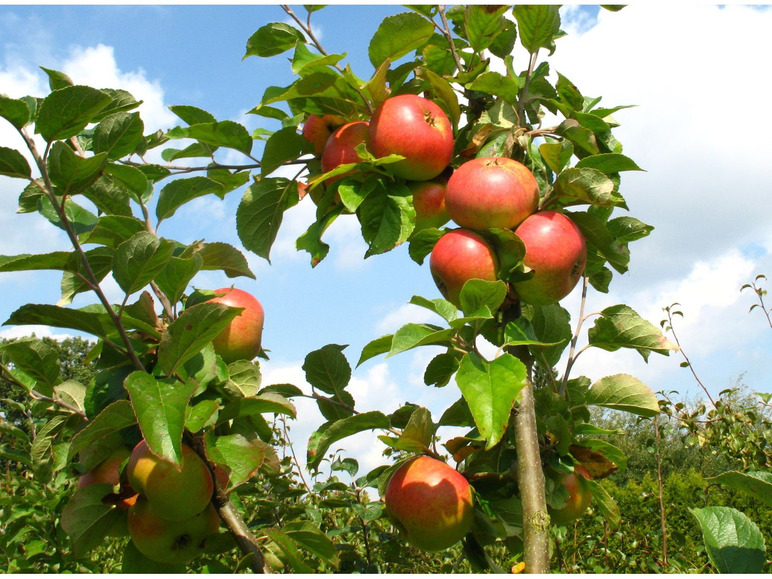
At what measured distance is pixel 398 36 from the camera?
1.23 metres

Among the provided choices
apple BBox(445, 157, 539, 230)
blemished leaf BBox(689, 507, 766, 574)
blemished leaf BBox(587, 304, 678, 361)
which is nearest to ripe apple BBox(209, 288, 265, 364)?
apple BBox(445, 157, 539, 230)

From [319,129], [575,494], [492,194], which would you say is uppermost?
[319,129]

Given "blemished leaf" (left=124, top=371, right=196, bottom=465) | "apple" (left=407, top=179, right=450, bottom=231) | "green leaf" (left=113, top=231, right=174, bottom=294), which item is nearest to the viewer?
"blemished leaf" (left=124, top=371, right=196, bottom=465)

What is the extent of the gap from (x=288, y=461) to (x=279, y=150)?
6.63 ft

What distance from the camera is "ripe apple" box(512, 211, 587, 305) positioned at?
111 centimetres

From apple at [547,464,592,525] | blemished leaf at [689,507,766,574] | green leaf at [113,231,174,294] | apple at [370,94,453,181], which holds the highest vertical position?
apple at [370,94,453,181]

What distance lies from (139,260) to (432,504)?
688 millimetres

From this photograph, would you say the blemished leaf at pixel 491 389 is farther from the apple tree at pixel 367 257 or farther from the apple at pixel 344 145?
the apple at pixel 344 145

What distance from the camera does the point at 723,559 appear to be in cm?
73

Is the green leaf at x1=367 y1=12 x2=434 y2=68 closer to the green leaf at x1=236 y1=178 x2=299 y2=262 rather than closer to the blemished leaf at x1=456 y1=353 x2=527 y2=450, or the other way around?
the green leaf at x1=236 y1=178 x2=299 y2=262

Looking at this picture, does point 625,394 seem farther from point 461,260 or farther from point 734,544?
point 734,544

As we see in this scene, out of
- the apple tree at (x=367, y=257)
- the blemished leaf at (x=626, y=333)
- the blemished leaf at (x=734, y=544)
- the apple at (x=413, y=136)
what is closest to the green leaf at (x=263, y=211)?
the apple tree at (x=367, y=257)

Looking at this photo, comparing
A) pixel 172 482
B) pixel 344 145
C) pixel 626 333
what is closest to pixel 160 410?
pixel 172 482

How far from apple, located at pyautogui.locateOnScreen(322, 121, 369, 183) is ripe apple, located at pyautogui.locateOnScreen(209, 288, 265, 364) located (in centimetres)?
32
